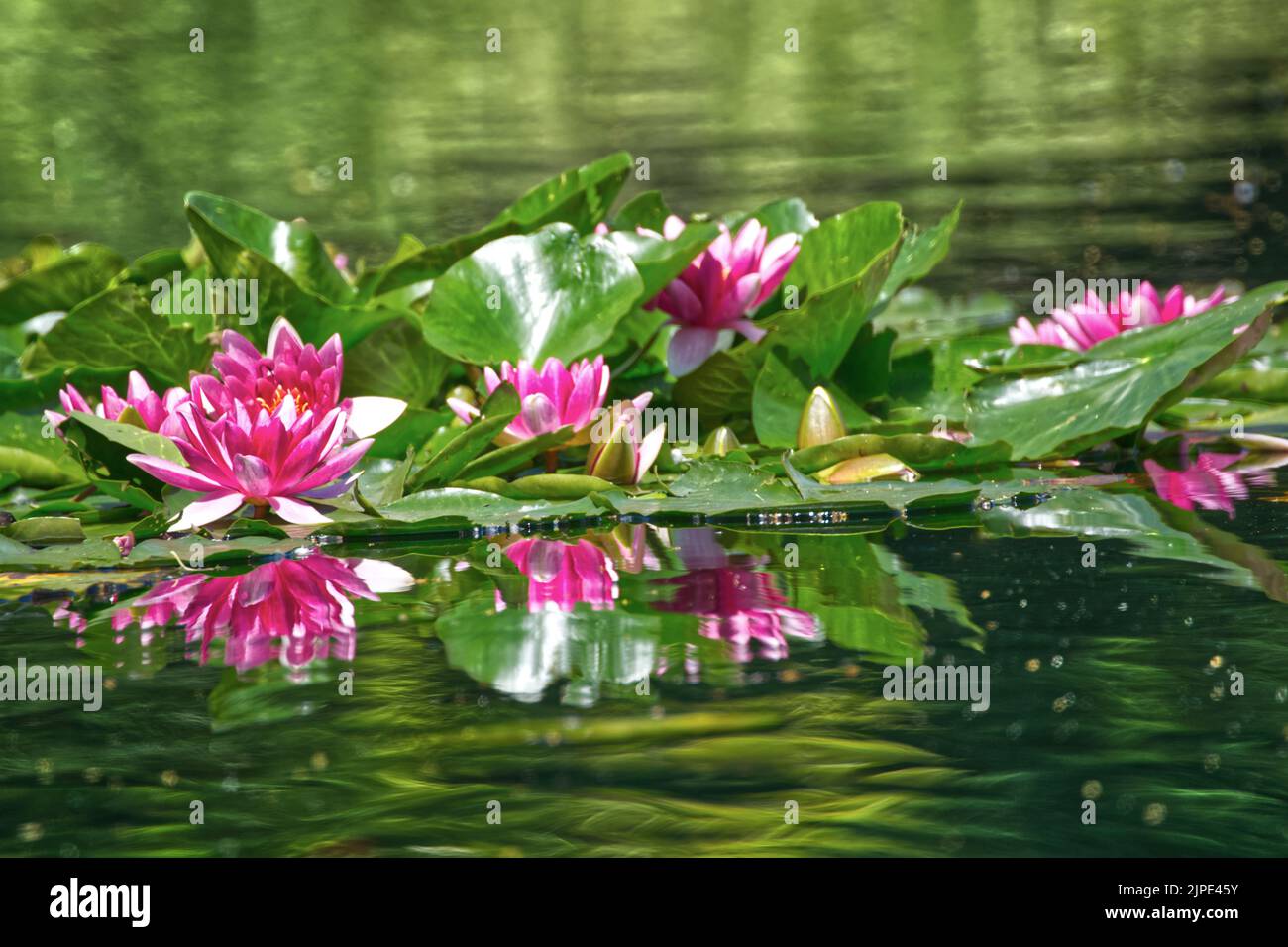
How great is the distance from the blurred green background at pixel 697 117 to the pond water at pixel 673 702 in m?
3.43

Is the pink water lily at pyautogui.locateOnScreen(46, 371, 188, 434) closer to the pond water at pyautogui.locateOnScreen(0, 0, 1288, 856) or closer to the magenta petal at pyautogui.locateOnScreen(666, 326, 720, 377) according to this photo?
the pond water at pyautogui.locateOnScreen(0, 0, 1288, 856)

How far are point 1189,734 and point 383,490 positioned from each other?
150cm

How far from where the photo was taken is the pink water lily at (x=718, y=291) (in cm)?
297

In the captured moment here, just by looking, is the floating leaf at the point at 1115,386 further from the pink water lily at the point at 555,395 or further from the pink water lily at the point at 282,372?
the pink water lily at the point at 282,372

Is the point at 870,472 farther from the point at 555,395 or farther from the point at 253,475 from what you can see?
the point at 253,475

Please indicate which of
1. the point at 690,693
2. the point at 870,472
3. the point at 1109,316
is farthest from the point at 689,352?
the point at 690,693

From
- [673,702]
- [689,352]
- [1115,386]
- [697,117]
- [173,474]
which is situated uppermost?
[697,117]

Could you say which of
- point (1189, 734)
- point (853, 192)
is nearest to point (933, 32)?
point (853, 192)

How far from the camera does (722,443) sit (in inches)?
110

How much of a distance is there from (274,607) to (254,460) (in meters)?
0.35

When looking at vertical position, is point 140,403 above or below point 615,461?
above

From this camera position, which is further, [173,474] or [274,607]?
[173,474]

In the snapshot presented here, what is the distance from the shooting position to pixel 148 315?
2725mm
